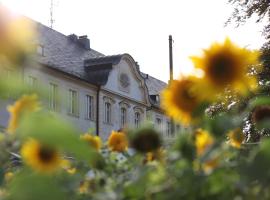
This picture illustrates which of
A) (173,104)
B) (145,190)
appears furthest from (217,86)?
(145,190)

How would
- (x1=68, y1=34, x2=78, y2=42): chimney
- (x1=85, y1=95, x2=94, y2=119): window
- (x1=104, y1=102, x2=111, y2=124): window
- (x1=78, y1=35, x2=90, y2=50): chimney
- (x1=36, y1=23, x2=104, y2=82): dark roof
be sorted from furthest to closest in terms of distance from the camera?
(x1=78, y1=35, x2=90, y2=50): chimney, (x1=68, y1=34, x2=78, y2=42): chimney, (x1=104, y1=102, x2=111, y2=124): window, (x1=85, y1=95, x2=94, y2=119): window, (x1=36, y1=23, x2=104, y2=82): dark roof

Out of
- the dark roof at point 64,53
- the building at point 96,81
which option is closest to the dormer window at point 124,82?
the building at point 96,81

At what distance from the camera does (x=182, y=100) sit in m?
1.14

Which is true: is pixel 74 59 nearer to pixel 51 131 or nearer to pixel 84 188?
pixel 84 188

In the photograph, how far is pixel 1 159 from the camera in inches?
51.1

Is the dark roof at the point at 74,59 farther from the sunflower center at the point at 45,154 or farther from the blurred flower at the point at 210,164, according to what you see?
the sunflower center at the point at 45,154

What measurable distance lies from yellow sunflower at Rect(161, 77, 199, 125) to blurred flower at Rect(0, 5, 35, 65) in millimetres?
501

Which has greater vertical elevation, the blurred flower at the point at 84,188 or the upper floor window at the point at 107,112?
the upper floor window at the point at 107,112

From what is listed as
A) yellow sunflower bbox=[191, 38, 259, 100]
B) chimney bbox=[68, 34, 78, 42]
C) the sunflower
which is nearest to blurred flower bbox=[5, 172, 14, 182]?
the sunflower

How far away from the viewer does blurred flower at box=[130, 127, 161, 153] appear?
1036 millimetres

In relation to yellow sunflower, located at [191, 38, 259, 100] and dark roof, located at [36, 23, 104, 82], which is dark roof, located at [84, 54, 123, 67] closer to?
dark roof, located at [36, 23, 104, 82]

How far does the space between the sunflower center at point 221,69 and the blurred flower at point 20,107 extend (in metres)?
0.34

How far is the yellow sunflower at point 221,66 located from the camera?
105 centimetres

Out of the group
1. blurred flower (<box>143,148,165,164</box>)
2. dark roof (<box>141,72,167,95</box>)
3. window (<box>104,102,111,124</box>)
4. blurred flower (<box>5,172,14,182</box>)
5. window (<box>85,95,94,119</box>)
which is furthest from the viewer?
dark roof (<box>141,72,167,95</box>)
